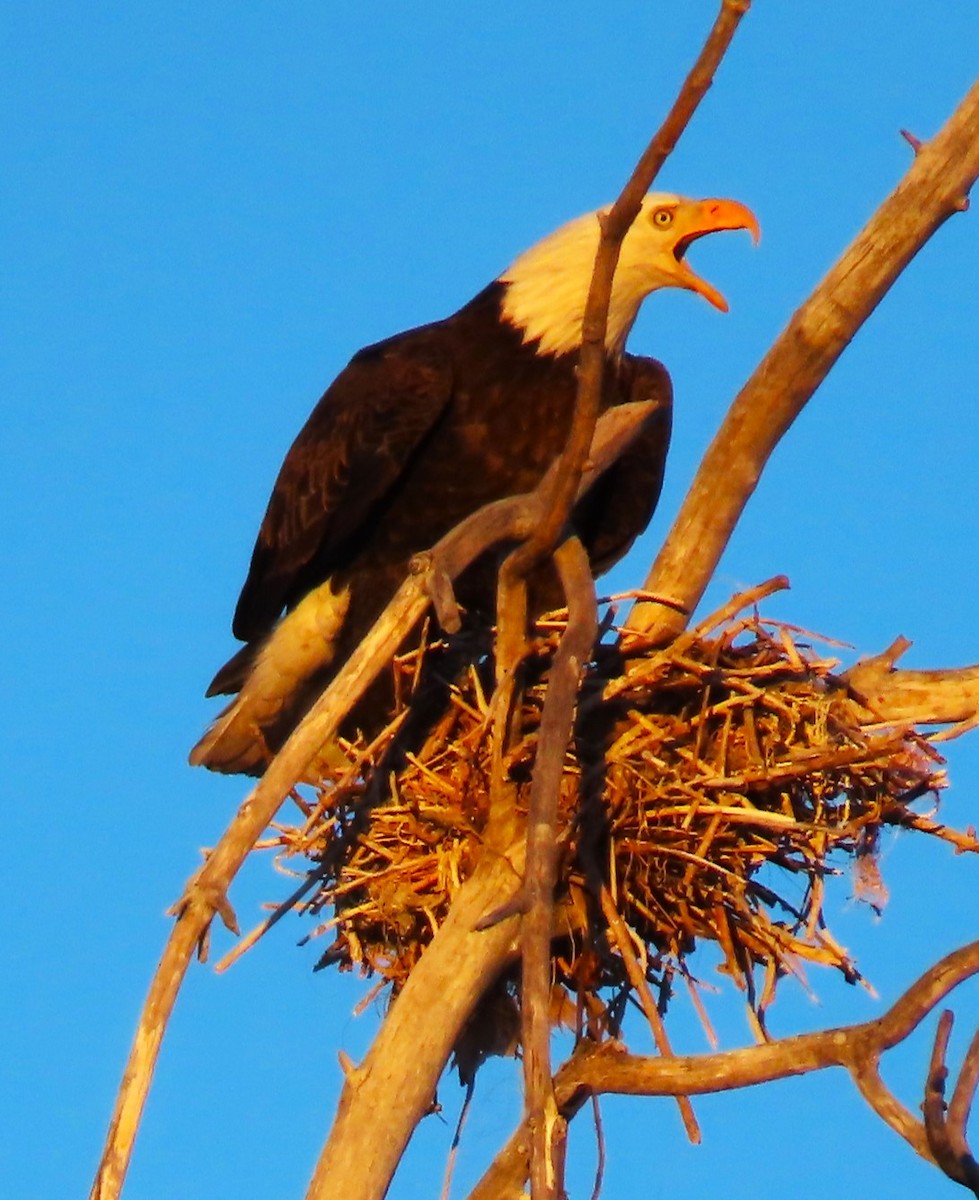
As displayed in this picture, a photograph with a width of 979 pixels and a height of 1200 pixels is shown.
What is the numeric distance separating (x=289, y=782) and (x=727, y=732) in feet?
6.22

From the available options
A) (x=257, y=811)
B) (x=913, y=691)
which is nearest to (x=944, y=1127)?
(x=257, y=811)

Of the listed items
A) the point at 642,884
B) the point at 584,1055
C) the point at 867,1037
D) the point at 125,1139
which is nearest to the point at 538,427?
the point at 642,884

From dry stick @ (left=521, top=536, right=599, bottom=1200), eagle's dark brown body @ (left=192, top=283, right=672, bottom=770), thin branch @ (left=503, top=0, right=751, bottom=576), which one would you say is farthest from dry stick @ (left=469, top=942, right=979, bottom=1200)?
eagle's dark brown body @ (left=192, top=283, right=672, bottom=770)

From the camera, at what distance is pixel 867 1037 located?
3.54 meters

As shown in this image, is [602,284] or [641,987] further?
[641,987]

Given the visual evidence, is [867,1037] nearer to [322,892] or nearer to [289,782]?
[289,782]

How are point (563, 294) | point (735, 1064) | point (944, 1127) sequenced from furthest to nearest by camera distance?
point (563, 294) < point (735, 1064) < point (944, 1127)

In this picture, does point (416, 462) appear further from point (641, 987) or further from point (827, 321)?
point (641, 987)

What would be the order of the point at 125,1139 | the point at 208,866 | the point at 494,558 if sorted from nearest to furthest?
the point at 125,1139
the point at 208,866
the point at 494,558

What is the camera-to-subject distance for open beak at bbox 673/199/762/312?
6.46 meters

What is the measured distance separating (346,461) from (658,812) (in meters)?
1.90

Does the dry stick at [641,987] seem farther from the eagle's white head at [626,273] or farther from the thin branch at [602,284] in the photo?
the eagle's white head at [626,273]

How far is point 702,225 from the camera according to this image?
6.51 meters

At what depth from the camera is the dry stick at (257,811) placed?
10.3 feet
